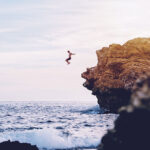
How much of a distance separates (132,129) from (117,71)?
56771mm

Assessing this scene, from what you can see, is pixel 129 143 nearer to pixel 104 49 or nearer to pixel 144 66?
pixel 144 66

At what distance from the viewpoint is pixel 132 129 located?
5.84m

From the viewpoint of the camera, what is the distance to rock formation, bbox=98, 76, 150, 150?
5.27 m

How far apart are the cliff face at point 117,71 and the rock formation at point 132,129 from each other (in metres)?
49.7

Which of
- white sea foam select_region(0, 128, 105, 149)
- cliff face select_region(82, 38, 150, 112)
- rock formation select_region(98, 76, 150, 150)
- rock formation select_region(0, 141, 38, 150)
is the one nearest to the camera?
rock formation select_region(98, 76, 150, 150)

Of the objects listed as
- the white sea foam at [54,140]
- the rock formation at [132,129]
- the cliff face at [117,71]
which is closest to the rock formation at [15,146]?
the white sea foam at [54,140]

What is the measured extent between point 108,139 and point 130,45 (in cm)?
6058

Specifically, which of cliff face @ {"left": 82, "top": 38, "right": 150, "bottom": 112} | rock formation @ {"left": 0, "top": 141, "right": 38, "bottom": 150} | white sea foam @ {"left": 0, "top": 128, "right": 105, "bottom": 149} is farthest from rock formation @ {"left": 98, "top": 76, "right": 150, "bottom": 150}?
cliff face @ {"left": 82, "top": 38, "right": 150, "bottom": 112}

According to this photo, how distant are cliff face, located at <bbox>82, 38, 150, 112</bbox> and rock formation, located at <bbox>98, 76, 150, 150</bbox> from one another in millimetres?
49735

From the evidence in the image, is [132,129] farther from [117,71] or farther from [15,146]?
[117,71]

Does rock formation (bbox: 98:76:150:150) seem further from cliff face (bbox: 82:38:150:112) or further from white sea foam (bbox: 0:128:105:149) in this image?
cliff face (bbox: 82:38:150:112)

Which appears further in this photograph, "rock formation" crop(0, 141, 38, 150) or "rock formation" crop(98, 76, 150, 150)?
"rock formation" crop(0, 141, 38, 150)

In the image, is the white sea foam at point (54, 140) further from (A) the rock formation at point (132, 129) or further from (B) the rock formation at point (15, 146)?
(A) the rock formation at point (132, 129)

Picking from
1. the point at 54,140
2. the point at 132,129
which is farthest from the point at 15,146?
the point at 132,129
